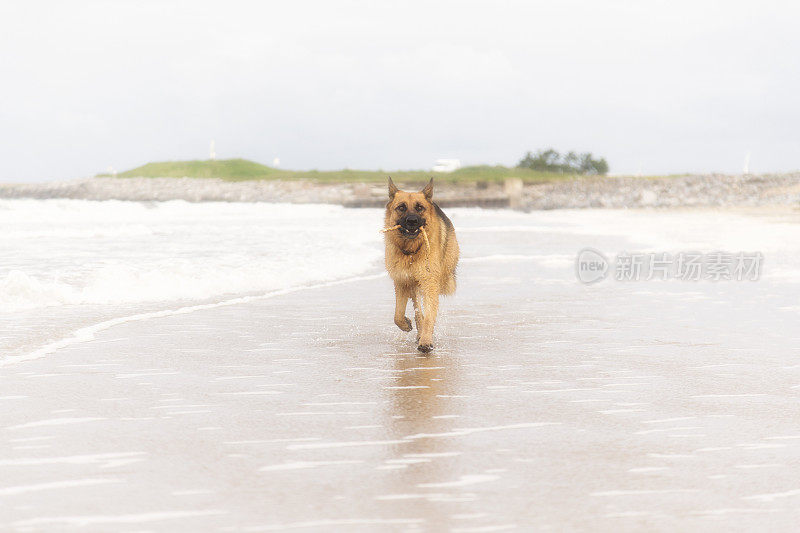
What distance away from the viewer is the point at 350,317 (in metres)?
9.41

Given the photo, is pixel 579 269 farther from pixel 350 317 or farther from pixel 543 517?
pixel 543 517

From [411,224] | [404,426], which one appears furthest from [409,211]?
[404,426]

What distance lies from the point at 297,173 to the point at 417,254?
3182 inches

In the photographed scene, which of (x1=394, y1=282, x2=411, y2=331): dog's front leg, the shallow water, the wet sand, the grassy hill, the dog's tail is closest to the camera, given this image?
the wet sand

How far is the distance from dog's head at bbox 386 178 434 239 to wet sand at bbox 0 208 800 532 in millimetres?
1031

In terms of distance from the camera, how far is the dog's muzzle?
7.22m

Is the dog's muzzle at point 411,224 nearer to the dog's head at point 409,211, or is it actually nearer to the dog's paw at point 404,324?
the dog's head at point 409,211

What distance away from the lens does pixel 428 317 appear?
7426mm

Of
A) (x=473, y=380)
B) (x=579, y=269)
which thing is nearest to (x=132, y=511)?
(x=473, y=380)

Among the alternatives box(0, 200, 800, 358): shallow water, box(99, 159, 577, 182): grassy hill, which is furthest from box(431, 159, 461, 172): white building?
box(0, 200, 800, 358): shallow water

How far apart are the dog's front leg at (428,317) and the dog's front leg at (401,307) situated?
28cm

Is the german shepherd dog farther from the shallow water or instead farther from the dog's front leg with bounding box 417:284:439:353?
the shallow water

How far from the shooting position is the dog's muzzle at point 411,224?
7.22 metres

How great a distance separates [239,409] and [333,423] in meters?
0.66
